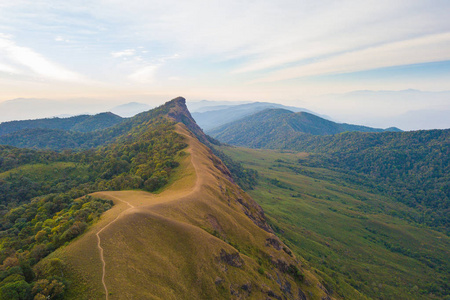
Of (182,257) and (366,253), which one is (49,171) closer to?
(182,257)

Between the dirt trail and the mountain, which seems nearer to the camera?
the mountain

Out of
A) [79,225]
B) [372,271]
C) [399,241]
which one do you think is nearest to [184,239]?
[79,225]

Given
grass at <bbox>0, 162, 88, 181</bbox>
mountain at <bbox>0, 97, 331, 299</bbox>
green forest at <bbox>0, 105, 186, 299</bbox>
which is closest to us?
green forest at <bbox>0, 105, 186, 299</bbox>

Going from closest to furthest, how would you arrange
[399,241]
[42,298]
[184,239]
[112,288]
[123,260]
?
[42,298] → [112,288] → [123,260] → [184,239] → [399,241]

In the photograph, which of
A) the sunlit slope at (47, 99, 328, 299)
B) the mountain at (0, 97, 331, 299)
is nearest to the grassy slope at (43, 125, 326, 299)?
the sunlit slope at (47, 99, 328, 299)

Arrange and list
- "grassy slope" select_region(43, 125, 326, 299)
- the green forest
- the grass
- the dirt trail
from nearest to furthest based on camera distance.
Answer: the green forest → "grassy slope" select_region(43, 125, 326, 299) → the dirt trail → the grass

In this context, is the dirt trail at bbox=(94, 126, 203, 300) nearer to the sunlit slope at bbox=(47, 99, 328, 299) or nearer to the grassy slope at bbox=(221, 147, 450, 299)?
the sunlit slope at bbox=(47, 99, 328, 299)

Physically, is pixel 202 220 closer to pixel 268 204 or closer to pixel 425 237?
pixel 268 204

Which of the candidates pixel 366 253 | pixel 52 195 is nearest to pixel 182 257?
pixel 52 195
